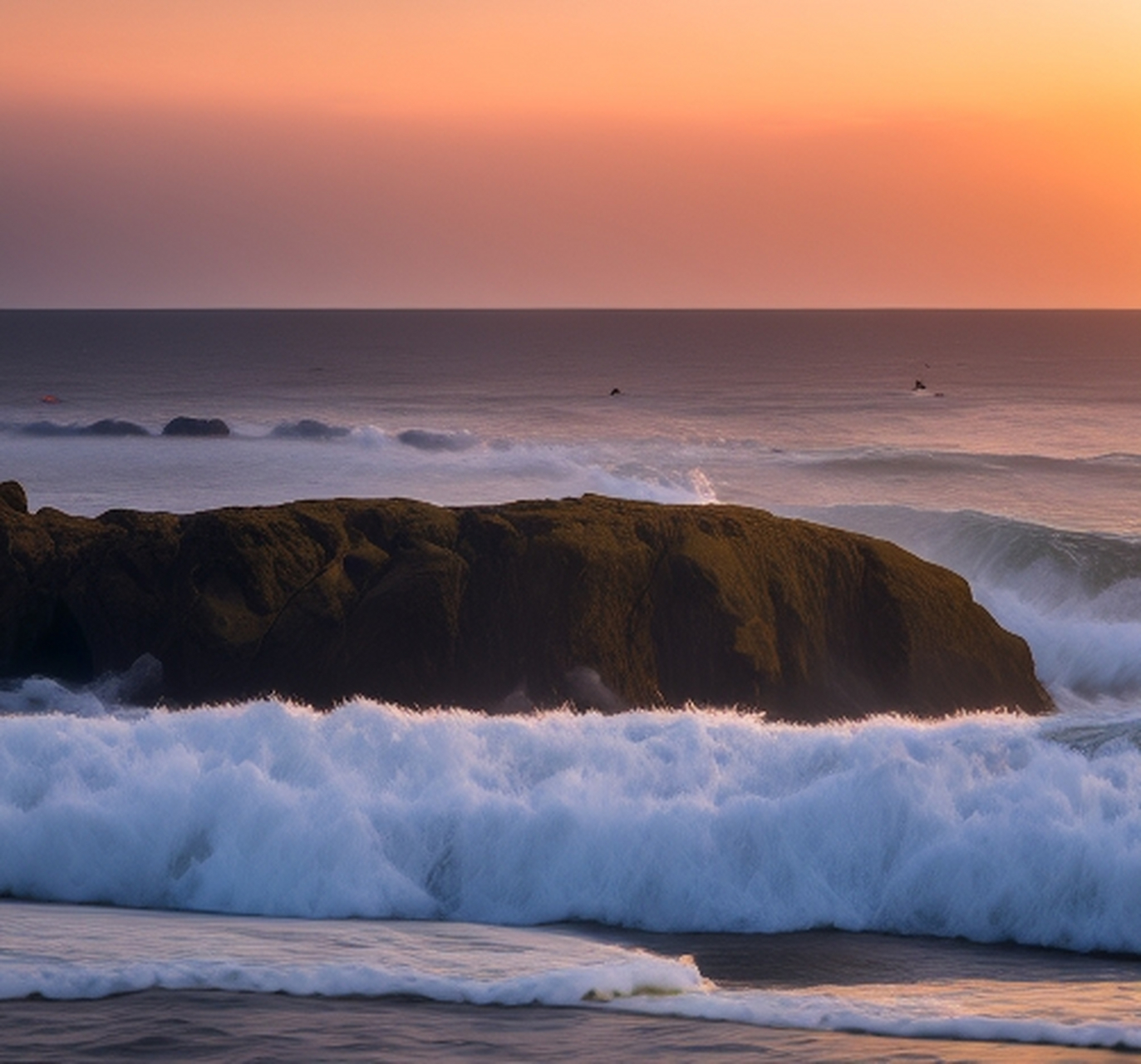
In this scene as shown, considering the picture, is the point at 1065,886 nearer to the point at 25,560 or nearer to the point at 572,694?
the point at 572,694

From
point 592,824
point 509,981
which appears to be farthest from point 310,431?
point 509,981

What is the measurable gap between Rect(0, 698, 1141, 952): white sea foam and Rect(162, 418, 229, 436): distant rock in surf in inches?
1681

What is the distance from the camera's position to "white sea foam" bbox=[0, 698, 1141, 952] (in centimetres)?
1051

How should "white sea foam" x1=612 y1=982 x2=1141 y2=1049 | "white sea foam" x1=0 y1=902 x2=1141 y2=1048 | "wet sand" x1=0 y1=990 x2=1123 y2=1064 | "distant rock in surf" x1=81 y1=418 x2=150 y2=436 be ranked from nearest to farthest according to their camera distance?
"wet sand" x1=0 y1=990 x2=1123 y2=1064, "white sea foam" x1=612 y1=982 x2=1141 y2=1049, "white sea foam" x1=0 y1=902 x2=1141 y2=1048, "distant rock in surf" x1=81 y1=418 x2=150 y2=436

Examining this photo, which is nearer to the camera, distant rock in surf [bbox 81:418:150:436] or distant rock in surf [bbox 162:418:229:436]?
distant rock in surf [bbox 162:418:229:436]

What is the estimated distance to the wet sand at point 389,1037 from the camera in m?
7.60

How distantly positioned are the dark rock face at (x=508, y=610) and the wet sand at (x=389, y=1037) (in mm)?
7996

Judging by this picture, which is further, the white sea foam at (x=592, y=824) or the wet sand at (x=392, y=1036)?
the white sea foam at (x=592, y=824)

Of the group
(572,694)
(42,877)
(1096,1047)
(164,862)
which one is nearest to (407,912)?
(164,862)

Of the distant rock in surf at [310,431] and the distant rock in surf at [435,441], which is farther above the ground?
the distant rock in surf at [310,431]

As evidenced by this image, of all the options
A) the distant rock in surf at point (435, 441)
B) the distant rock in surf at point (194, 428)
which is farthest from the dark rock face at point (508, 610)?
the distant rock in surf at point (194, 428)

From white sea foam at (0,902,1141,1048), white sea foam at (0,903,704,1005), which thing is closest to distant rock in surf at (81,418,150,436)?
white sea foam at (0,903,704,1005)

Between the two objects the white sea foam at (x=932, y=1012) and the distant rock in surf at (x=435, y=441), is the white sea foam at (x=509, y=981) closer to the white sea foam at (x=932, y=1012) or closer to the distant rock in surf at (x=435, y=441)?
the white sea foam at (x=932, y=1012)

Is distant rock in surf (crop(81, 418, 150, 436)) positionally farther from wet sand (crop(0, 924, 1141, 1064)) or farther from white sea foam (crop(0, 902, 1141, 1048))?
wet sand (crop(0, 924, 1141, 1064))
